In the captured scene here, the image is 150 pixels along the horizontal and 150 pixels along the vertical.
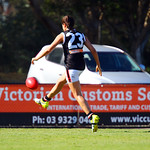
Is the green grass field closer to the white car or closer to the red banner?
the red banner

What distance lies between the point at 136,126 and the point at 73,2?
1518 centimetres

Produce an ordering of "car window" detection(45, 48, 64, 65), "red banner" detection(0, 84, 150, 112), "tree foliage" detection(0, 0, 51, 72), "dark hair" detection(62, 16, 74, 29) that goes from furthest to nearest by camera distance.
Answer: "tree foliage" detection(0, 0, 51, 72) < "car window" detection(45, 48, 64, 65) < "red banner" detection(0, 84, 150, 112) < "dark hair" detection(62, 16, 74, 29)

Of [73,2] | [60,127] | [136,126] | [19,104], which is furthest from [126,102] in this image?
[73,2]

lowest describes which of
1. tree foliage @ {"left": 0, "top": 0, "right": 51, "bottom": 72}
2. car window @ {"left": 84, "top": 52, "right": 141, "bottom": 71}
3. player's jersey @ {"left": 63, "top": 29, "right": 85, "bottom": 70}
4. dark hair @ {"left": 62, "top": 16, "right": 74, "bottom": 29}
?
tree foliage @ {"left": 0, "top": 0, "right": 51, "bottom": 72}

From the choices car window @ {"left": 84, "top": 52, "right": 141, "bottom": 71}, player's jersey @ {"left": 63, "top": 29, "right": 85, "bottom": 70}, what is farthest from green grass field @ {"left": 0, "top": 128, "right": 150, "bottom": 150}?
car window @ {"left": 84, "top": 52, "right": 141, "bottom": 71}

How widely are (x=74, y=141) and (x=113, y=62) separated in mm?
6738

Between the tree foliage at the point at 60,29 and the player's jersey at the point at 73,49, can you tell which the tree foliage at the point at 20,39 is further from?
the player's jersey at the point at 73,49

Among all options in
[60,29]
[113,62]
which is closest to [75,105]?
[113,62]

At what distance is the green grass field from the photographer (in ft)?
25.0

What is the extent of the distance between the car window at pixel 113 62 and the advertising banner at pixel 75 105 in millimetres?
2724

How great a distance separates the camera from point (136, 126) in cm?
1134

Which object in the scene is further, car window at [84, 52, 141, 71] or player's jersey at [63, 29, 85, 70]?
car window at [84, 52, 141, 71]

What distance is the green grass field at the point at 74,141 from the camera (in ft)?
25.0

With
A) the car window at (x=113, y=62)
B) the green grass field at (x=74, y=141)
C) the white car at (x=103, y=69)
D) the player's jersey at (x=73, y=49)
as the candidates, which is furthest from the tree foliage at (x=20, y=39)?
the player's jersey at (x=73, y=49)
